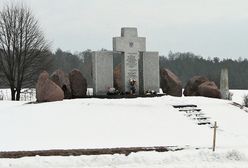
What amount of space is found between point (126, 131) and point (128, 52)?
7.43m

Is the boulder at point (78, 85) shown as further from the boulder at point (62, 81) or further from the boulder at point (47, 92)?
the boulder at point (47, 92)

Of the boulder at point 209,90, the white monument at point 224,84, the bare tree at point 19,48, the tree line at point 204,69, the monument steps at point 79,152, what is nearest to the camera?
the monument steps at point 79,152

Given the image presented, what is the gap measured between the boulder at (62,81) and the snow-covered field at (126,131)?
3.70 metres

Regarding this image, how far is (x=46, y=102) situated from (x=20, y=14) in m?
14.8

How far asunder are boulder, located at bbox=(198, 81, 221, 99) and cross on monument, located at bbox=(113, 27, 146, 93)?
11.5 ft

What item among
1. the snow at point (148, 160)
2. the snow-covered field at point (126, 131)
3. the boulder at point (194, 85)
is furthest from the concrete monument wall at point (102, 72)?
the snow at point (148, 160)

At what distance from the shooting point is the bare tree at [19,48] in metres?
30.9

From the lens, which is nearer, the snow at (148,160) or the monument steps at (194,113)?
the snow at (148,160)

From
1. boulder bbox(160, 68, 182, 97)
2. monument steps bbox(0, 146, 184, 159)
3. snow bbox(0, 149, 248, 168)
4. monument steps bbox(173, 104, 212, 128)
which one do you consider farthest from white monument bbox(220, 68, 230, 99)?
snow bbox(0, 149, 248, 168)

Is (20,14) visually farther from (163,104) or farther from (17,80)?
(163,104)

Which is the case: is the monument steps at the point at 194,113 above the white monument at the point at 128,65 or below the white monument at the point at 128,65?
below

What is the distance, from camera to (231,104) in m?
19.9

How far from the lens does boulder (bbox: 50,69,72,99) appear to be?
21.3 meters

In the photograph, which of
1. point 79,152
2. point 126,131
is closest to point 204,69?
point 126,131
